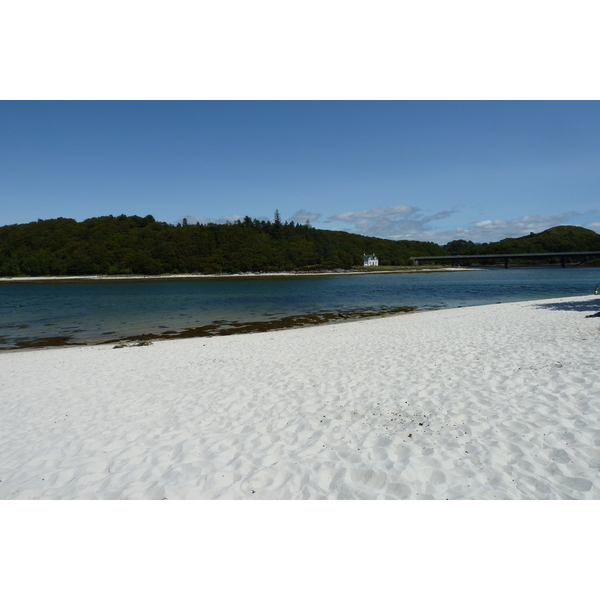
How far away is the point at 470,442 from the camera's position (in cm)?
459

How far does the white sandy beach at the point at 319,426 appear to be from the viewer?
3969 millimetres

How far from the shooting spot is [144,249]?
421 ft

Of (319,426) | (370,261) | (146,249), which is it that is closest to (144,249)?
(146,249)

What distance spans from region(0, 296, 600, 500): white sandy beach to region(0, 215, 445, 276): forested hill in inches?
4709

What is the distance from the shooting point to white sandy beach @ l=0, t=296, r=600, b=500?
397 cm

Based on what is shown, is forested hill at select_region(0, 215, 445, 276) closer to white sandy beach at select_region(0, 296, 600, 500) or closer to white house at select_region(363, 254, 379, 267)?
white house at select_region(363, 254, 379, 267)

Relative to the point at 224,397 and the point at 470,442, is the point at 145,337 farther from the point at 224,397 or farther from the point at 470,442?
the point at 470,442

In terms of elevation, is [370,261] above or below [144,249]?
below

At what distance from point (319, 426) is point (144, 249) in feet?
447

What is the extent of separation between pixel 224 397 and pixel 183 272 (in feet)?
410

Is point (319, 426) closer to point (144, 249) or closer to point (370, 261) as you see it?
point (144, 249)

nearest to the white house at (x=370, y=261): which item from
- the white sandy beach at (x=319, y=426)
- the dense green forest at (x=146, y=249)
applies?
the dense green forest at (x=146, y=249)

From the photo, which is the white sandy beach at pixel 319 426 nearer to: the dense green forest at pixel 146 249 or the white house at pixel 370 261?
the dense green forest at pixel 146 249
